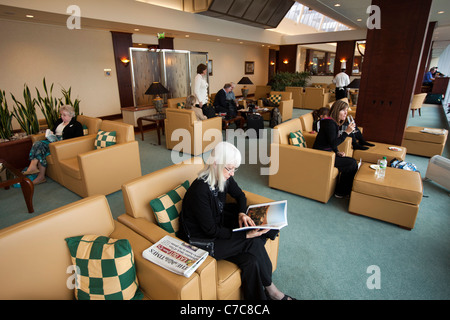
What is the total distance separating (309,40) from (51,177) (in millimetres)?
11670

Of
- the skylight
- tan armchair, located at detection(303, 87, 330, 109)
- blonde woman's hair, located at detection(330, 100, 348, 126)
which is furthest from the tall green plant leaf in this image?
the skylight

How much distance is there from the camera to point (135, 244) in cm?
158

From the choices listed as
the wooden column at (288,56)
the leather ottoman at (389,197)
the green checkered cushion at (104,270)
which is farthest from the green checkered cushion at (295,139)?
the wooden column at (288,56)

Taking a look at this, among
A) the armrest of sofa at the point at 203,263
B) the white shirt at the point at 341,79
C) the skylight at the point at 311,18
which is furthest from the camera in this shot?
the skylight at the point at 311,18

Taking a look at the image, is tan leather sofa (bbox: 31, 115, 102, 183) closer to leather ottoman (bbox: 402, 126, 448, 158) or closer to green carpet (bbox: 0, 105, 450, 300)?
green carpet (bbox: 0, 105, 450, 300)

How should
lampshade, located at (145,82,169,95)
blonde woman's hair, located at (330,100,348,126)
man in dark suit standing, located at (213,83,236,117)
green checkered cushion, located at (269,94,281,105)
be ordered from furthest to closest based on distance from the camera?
1. green checkered cushion, located at (269,94,281,105)
2. man in dark suit standing, located at (213,83,236,117)
3. lampshade, located at (145,82,169,95)
4. blonde woman's hair, located at (330,100,348,126)

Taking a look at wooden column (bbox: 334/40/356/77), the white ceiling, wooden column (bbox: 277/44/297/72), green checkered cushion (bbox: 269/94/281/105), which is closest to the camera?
the white ceiling

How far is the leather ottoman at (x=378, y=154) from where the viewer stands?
12.1ft

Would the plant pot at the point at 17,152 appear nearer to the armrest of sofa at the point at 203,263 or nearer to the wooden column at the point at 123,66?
the armrest of sofa at the point at 203,263

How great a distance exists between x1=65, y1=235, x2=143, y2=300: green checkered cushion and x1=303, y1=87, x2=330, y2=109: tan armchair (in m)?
9.93

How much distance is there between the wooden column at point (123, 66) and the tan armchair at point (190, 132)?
448 cm

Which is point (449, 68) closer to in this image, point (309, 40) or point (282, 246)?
point (309, 40)

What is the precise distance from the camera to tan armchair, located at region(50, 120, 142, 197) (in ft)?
10.8

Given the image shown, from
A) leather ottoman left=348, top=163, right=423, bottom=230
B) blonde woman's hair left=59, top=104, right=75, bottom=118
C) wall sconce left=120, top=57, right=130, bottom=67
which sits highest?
wall sconce left=120, top=57, right=130, bottom=67
